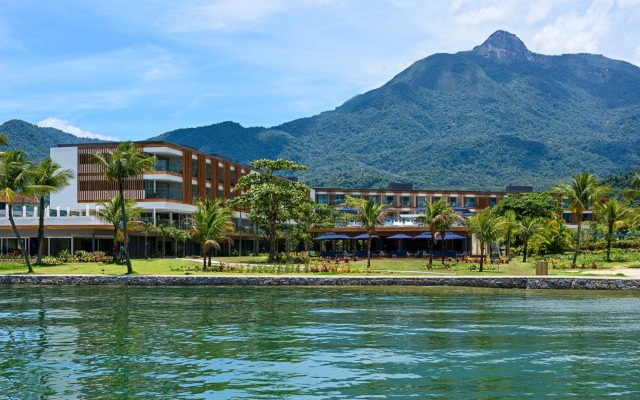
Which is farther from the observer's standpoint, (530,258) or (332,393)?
(530,258)

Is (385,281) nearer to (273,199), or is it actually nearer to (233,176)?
(273,199)

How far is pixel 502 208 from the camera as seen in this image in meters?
→ 103

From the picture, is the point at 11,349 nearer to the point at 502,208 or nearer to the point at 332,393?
the point at 332,393

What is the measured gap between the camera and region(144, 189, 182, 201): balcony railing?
3199 inches

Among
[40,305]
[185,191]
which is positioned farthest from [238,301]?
[185,191]

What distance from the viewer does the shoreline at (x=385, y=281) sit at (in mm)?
49625

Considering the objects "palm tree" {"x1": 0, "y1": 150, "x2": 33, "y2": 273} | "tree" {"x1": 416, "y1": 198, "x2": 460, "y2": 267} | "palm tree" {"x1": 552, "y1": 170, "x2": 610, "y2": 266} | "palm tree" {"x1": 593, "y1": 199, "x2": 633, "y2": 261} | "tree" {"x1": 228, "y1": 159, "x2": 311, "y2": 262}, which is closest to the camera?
"palm tree" {"x1": 0, "y1": 150, "x2": 33, "y2": 273}

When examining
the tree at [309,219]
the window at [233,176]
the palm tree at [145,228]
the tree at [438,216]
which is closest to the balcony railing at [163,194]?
the palm tree at [145,228]

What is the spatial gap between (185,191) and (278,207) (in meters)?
18.8

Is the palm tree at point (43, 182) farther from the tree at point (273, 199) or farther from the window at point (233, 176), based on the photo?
the window at point (233, 176)

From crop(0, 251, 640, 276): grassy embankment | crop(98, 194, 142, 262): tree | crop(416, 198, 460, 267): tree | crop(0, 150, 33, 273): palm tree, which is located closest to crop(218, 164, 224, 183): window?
crop(0, 251, 640, 276): grassy embankment

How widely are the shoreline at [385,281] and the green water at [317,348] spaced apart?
32.3 feet

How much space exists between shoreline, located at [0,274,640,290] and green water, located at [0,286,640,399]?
9.84 m

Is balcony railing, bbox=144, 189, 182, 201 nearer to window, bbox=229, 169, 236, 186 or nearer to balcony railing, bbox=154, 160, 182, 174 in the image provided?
balcony railing, bbox=154, 160, 182, 174
